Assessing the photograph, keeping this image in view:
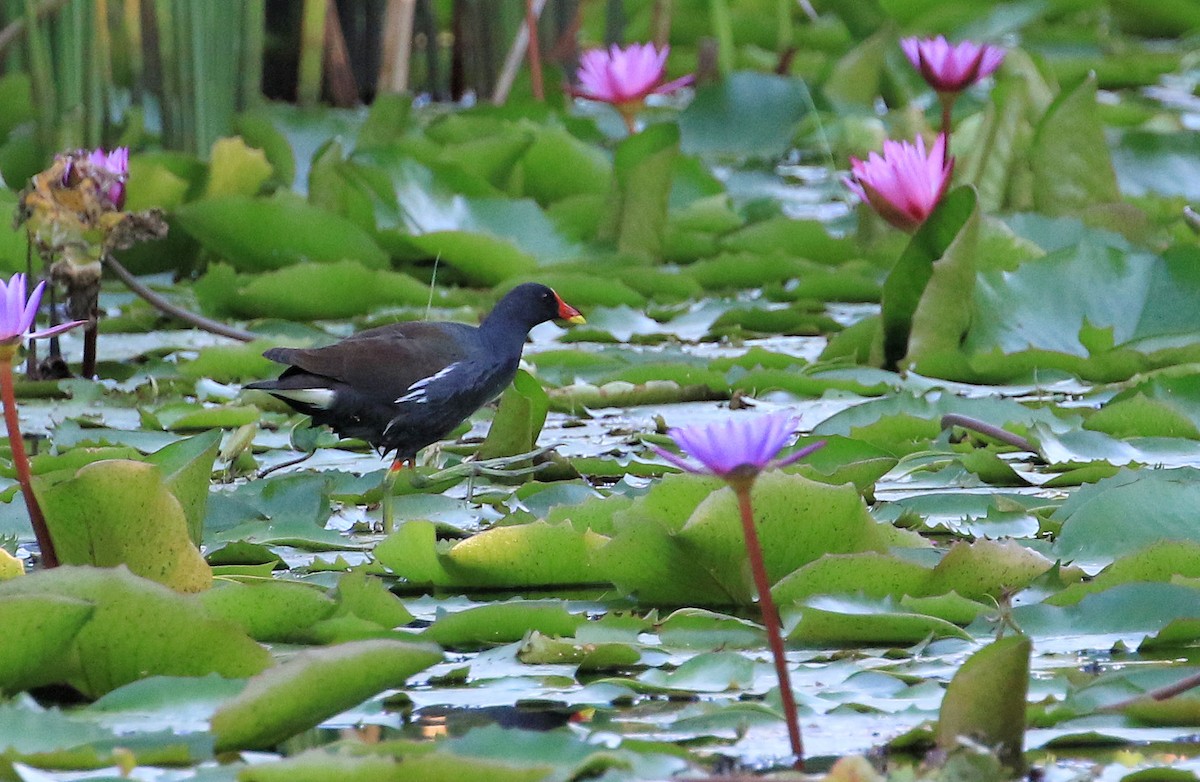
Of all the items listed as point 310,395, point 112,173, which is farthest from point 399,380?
point 112,173

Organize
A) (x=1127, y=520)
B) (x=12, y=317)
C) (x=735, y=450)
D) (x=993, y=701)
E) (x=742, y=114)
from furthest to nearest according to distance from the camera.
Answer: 1. (x=742, y=114)
2. (x=1127, y=520)
3. (x=12, y=317)
4. (x=993, y=701)
5. (x=735, y=450)

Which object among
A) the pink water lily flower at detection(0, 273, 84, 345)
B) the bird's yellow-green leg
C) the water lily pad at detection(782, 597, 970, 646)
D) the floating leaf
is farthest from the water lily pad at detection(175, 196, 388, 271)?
the floating leaf

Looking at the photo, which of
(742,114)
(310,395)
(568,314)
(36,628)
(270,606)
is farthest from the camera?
(742,114)

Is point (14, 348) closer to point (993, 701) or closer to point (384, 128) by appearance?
point (993, 701)

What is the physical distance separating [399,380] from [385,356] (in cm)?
7

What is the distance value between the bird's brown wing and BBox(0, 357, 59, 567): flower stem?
0.94m

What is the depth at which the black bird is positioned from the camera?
2.81 m

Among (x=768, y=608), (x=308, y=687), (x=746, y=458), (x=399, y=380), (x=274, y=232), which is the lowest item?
(x=274, y=232)

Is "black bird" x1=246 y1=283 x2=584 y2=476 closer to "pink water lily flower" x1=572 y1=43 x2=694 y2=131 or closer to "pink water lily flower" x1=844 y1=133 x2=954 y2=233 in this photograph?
"pink water lily flower" x1=844 y1=133 x2=954 y2=233

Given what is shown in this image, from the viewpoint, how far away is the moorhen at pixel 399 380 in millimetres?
2807

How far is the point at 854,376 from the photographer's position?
124 inches

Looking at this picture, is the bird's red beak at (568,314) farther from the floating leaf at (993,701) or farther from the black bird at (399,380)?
the floating leaf at (993,701)

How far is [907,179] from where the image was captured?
3.22 metres

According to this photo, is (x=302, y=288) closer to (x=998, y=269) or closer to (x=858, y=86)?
(x=998, y=269)
